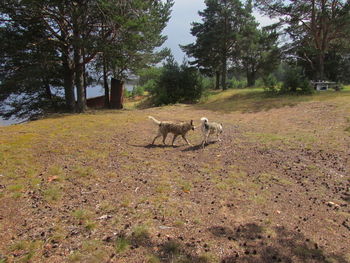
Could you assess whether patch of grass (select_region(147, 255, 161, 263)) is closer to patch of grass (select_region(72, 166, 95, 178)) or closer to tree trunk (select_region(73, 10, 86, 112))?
patch of grass (select_region(72, 166, 95, 178))

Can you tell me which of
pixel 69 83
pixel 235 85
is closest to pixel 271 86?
pixel 69 83

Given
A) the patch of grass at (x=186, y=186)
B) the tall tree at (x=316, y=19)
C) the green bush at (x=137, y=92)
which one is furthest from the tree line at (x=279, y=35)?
the patch of grass at (x=186, y=186)

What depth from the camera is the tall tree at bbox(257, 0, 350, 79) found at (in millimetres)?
21328

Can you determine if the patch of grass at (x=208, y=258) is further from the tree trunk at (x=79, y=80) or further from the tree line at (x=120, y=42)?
the tree trunk at (x=79, y=80)

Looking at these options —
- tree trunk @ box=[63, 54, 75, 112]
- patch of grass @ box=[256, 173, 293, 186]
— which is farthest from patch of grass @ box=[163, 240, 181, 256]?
tree trunk @ box=[63, 54, 75, 112]

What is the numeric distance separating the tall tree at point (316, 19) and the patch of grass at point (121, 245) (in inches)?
1000

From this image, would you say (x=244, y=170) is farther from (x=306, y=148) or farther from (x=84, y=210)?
(x=84, y=210)

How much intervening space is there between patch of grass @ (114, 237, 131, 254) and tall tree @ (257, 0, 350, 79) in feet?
83.3

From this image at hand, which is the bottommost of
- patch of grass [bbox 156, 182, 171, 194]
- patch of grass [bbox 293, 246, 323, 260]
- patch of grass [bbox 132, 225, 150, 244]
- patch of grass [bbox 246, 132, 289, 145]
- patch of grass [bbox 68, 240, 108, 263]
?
patch of grass [bbox 293, 246, 323, 260]

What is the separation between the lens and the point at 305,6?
75.7 ft

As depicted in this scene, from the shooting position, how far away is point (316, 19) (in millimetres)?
22938

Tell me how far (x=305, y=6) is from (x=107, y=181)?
26457 millimetres

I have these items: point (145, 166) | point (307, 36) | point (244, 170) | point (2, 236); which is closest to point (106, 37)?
point (145, 166)

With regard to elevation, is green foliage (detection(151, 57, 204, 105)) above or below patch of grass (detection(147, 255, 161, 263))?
above
